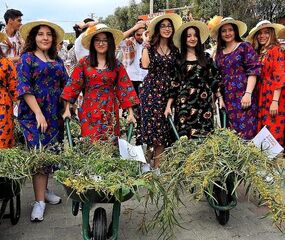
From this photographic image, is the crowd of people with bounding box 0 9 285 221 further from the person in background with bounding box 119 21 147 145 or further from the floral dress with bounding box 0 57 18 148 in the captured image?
the person in background with bounding box 119 21 147 145

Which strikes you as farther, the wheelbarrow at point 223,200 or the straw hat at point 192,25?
the straw hat at point 192,25

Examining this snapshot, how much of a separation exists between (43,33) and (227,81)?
1964 millimetres

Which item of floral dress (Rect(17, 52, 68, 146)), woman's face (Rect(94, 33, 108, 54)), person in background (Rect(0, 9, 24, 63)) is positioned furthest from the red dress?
person in background (Rect(0, 9, 24, 63))

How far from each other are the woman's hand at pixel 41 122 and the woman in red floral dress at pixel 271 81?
2340 mm

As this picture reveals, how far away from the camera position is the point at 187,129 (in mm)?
4328

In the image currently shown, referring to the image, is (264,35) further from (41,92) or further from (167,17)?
(41,92)

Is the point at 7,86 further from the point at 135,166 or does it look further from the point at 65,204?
the point at 135,166

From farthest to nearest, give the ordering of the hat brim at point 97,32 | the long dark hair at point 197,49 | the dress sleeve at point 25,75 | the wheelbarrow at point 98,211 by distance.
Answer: the long dark hair at point 197,49 < the hat brim at point 97,32 < the dress sleeve at point 25,75 < the wheelbarrow at point 98,211

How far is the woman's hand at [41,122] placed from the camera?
3.80 meters

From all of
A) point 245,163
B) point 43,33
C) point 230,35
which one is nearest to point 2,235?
point 43,33

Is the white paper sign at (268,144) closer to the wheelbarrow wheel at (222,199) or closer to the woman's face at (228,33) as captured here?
the wheelbarrow wheel at (222,199)

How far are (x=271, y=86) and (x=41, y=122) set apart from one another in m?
2.45

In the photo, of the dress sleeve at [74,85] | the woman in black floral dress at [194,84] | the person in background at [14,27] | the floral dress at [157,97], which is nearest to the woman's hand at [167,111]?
the woman in black floral dress at [194,84]

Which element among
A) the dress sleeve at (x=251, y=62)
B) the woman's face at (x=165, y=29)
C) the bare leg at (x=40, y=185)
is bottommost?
the bare leg at (x=40, y=185)
